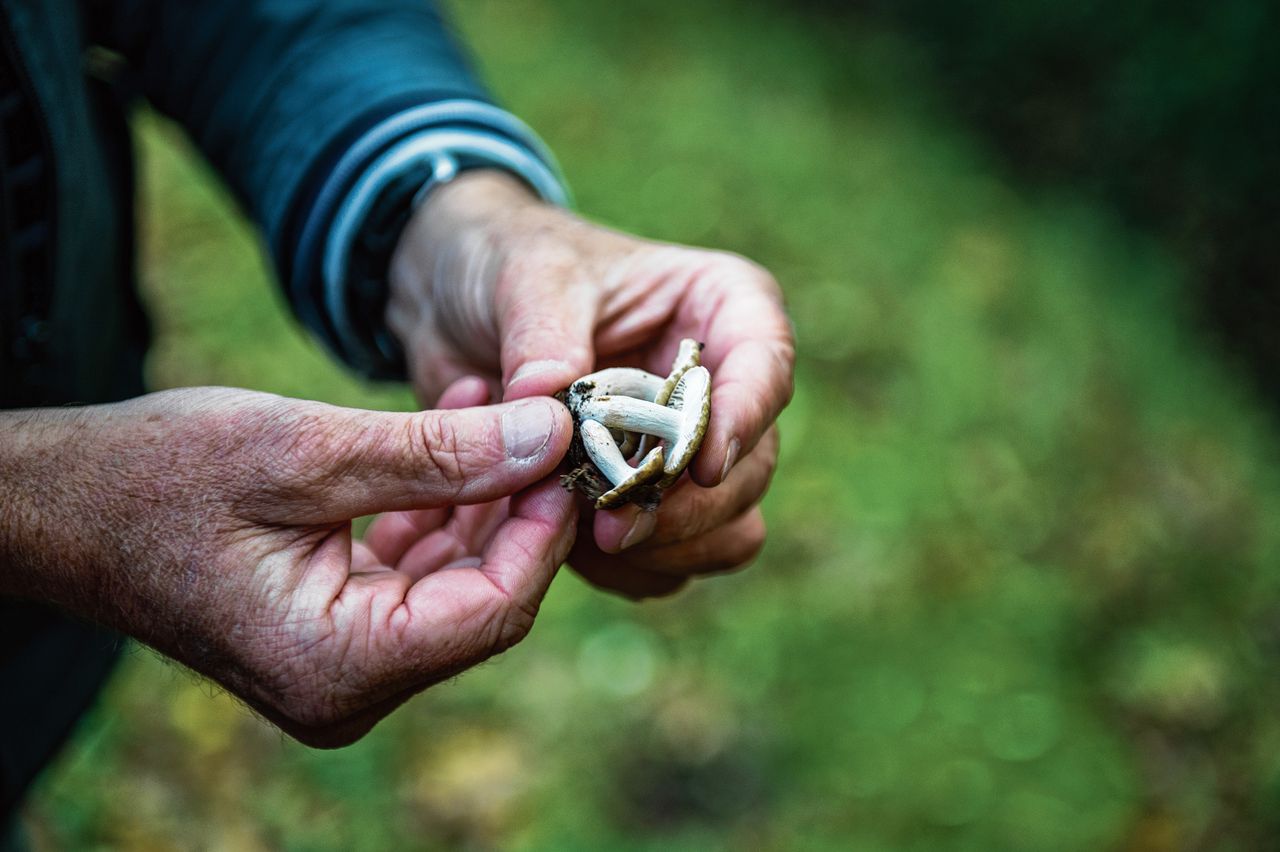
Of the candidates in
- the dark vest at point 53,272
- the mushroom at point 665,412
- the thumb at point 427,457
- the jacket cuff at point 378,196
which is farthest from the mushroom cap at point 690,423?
the dark vest at point 53,272

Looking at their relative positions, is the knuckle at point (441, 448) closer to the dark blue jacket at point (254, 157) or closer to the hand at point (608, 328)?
the hand at point (608, 328)

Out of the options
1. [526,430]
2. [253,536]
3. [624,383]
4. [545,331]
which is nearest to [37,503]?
[253,536]

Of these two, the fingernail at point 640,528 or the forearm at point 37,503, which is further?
the fingernail at point 640,528

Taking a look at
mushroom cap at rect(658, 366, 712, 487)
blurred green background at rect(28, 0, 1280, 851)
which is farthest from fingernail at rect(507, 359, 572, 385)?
blurred green background at rect(28, 0, 1280, 851)

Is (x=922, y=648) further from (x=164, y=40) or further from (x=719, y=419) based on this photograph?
(x=164, y=40)

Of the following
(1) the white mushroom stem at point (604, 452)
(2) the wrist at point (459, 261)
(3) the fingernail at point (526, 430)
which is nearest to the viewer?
(3) the fingernail at point (526, 430)

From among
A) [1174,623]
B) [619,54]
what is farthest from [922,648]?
[619,54]

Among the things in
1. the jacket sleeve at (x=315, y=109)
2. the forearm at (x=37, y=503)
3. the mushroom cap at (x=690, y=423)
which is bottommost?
the forearm at (x=37, y=503)
